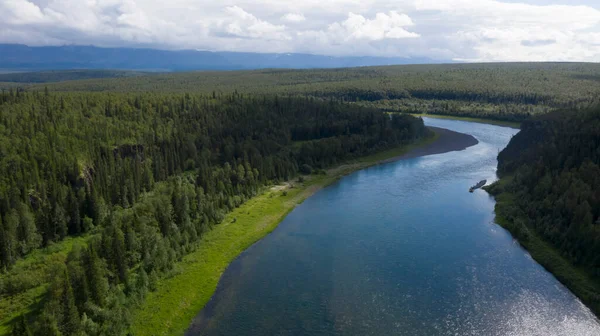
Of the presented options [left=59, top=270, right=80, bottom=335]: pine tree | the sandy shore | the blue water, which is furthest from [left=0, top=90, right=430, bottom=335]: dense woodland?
the blue water

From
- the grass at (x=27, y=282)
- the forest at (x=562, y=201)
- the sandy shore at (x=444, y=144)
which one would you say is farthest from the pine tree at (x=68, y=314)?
the sandy shore at (x=444, y=144)

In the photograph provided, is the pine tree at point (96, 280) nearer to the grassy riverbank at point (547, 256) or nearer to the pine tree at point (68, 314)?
the pine tree at point (68, 314)

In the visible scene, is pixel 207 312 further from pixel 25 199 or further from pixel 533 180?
pixel 533 180

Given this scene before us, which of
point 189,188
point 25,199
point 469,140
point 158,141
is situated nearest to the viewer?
point 25,199

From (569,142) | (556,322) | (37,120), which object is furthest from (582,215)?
(37,120)

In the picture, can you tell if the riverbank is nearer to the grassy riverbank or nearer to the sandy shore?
the sandy shore

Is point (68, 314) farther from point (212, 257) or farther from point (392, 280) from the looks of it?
point (392, 280)
